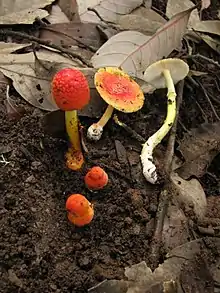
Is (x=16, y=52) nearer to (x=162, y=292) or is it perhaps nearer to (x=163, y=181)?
(x=163, y=181)

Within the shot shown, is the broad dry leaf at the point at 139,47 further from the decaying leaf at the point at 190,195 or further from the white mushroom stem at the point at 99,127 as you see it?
the decaying leaf at the point at 190,195

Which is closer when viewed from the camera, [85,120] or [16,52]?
[85,120]

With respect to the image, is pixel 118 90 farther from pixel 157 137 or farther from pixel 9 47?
pixel 9 47

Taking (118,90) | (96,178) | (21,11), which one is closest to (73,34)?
(21,11)

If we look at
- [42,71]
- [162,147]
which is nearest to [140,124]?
[162,147]

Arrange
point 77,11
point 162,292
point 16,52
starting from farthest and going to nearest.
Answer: point 77,11 → point 16,52 → point 162,292

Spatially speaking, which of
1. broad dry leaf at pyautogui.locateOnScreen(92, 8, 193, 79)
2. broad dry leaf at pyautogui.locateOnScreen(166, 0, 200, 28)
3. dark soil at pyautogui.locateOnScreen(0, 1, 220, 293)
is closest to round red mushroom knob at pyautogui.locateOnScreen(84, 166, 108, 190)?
dark soil at pyautogui.locateOnScreen(0, 1, 220, 293)
